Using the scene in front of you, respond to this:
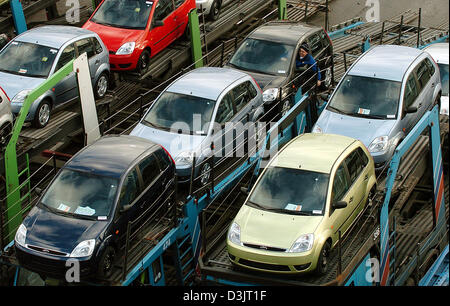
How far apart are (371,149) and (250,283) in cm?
404

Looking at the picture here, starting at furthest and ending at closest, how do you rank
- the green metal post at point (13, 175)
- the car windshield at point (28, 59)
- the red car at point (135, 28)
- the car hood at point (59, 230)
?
1. the red car at point (135, 28)
2. the car windshield at point (28, 59)
3. the green metal post at point (13, 175)
4. the car hood at point (59, 230)

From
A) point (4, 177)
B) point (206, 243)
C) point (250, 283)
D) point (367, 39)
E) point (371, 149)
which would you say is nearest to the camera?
point (250, 283)

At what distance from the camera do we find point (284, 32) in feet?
63.2

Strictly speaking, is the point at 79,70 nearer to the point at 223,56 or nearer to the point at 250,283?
the point at 223,56

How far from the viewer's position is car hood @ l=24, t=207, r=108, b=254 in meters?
12.8

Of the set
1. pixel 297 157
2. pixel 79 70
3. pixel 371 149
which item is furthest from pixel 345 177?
pixel 79 70

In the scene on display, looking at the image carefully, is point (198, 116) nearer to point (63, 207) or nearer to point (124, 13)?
point (63, 207)

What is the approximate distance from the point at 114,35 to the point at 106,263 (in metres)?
7.88

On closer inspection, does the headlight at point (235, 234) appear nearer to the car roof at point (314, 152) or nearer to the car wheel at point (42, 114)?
the car roof at point (314, 152)

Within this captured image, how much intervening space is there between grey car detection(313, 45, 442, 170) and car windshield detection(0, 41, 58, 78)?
5.67m

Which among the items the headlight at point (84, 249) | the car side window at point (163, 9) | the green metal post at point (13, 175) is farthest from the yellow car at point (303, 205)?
the car side window at point (163, 9)

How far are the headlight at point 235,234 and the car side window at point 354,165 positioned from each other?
213cm

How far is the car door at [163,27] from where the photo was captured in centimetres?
1995

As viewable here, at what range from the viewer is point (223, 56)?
21109mm
